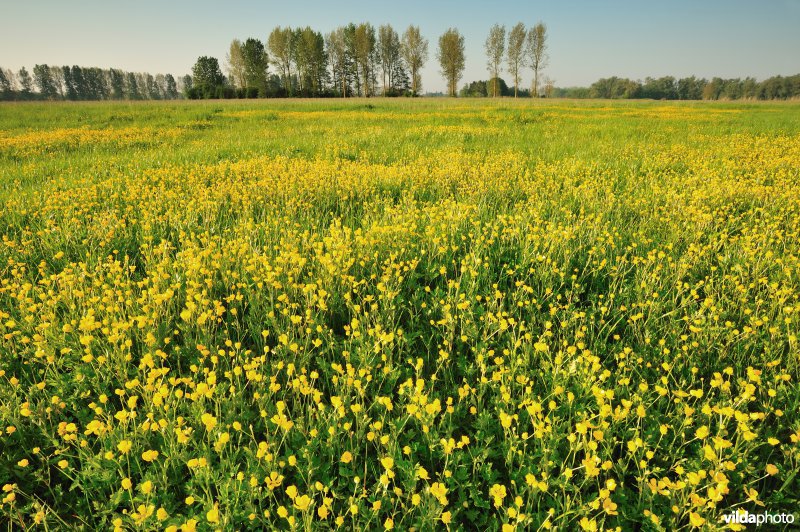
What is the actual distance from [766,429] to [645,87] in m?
157

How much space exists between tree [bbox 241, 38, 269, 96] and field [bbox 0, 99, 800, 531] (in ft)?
241

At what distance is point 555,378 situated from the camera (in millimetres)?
2453

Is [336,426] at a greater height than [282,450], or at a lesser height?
greater

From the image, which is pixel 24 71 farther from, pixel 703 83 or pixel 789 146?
pixel 703 83

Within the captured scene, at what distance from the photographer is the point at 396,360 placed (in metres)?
2.85

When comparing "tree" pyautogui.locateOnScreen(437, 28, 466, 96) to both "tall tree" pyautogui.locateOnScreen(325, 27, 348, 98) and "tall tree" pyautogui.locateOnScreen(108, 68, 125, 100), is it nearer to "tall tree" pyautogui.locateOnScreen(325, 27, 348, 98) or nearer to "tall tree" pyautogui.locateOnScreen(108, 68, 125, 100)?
"tall tree" pyautogui.locateOnScreen(325, 27, 348, 98)

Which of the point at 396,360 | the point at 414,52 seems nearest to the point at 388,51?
the point at 414,52

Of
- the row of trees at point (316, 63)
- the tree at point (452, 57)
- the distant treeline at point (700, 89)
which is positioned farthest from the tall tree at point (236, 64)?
the distant treeline at point (700, 89)

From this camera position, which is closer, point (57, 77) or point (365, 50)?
point (365, 50)

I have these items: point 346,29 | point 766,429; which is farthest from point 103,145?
point 346,29

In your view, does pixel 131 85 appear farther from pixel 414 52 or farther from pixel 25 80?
pixel 414 52

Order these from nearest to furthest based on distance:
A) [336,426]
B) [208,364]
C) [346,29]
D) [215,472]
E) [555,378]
A: [215,472] → [336,426] → [555,378] → [208,364] → [346,29]

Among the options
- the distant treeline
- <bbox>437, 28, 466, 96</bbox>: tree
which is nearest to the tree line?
<bbox>437, 28, 466, 96</bbox>: tree

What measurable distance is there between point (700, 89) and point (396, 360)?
168 metres
